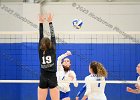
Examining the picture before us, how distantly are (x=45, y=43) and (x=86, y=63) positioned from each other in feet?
19.6

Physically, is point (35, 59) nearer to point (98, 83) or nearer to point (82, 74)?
point (82, 74)

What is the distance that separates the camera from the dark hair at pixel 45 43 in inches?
231

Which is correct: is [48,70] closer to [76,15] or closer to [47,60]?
[47,60]

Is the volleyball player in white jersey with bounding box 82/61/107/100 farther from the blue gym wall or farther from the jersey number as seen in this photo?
the blue gym wall

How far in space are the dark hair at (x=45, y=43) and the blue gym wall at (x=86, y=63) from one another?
18.8ft

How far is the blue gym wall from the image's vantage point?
1170cm

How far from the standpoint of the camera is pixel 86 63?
1175 cm

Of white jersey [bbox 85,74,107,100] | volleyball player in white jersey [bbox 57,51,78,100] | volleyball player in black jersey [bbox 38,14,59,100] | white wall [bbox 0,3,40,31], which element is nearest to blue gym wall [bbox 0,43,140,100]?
white wall [bbox 0,3,40,31]

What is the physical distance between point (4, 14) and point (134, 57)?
4.51 metres

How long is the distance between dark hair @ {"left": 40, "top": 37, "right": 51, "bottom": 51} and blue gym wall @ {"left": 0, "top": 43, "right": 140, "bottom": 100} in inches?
226

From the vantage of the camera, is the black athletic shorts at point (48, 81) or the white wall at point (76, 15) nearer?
the black athletic shorts at point (48, 81)

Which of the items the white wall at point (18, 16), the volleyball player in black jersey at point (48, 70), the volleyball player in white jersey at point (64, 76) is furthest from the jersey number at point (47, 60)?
the white wall at point (18, 16)

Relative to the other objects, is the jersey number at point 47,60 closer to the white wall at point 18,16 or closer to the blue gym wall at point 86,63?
the blue gym wall at point 86,63

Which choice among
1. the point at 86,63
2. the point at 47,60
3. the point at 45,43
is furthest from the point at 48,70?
the point at 86,63
